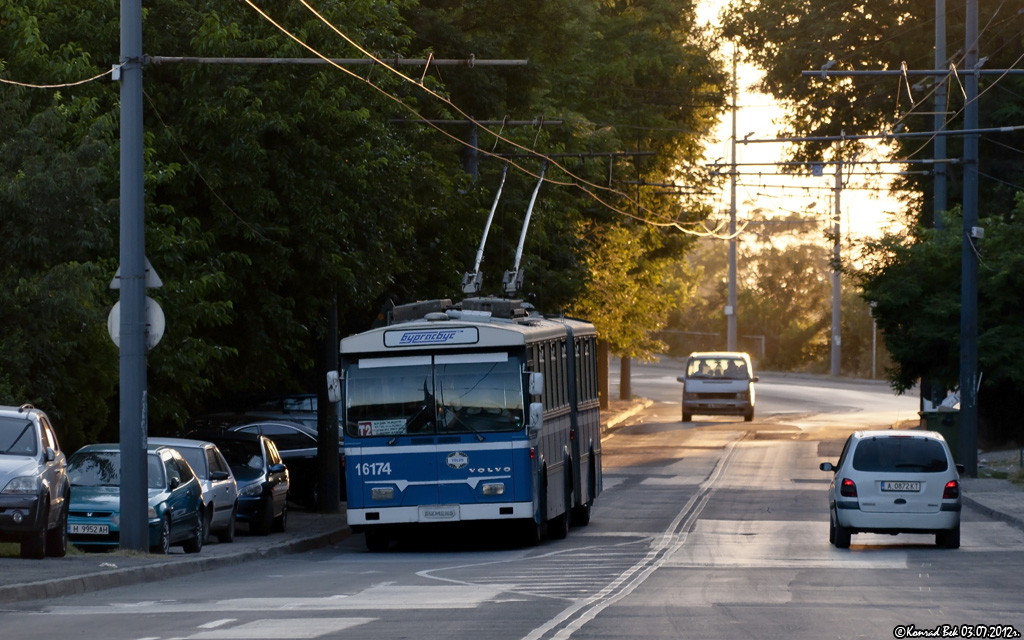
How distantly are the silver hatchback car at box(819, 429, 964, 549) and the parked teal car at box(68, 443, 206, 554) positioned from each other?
27.3 feet

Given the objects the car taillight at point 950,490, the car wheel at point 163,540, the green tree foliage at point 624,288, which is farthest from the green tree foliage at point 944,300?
the car wheel at point 163,540

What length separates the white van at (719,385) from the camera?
52.2 m

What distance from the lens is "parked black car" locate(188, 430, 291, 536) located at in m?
24.1

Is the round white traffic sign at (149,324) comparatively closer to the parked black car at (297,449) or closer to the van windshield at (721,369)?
the parked black car at (297,449)

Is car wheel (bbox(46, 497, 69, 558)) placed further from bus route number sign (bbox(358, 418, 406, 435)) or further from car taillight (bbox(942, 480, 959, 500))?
car taillight (bbox(942, 480, 959, 500))

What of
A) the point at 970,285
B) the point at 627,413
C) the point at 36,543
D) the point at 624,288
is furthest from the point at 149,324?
the point at 627,413

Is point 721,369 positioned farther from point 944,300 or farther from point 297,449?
point 297,449

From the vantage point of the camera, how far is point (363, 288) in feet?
87.7

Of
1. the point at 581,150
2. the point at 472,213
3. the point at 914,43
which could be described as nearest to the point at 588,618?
the point at 472,213

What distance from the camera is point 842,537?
2084 cm

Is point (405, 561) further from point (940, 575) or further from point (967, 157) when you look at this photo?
point (967, 157)

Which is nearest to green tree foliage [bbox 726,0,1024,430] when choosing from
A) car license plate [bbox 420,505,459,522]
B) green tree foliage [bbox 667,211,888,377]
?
car license plate [bbox 420,505,459,522]

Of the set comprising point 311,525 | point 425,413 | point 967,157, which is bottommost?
point 311,525

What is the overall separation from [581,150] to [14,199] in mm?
25115
